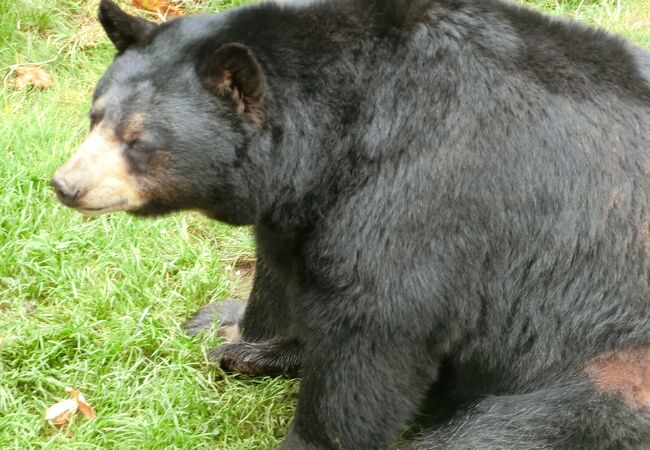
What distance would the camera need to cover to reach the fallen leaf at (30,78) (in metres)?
8.12

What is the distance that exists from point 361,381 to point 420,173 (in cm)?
103

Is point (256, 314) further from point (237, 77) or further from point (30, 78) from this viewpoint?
point (30, 78)

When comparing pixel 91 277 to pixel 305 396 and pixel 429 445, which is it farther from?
pixel 429 445

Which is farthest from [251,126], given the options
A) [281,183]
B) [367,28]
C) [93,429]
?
[93,429]

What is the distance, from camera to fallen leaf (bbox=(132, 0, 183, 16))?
868cm

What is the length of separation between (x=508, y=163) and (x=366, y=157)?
647mm

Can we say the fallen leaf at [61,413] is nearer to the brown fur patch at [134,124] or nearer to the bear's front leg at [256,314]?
the bear's front leg at [256,314]

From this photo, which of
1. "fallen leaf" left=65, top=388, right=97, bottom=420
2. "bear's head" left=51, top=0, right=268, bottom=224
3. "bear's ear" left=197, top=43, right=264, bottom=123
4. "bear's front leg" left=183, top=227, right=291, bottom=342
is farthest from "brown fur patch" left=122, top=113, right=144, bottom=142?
"fallen leaf" left=65, top=388, right=97, bottom=420

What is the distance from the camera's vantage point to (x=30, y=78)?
816 cm

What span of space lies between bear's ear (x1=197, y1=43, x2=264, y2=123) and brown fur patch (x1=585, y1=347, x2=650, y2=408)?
1.96 m

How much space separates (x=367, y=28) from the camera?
15.4 feet

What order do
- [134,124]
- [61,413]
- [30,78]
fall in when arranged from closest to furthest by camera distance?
[134,124], [61,413], [30,78]

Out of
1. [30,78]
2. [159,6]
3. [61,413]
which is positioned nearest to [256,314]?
[61,413]

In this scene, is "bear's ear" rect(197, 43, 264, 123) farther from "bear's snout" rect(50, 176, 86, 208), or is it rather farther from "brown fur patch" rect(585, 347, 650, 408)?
"brown fur patch" rect(585, 347, 650, 408)
